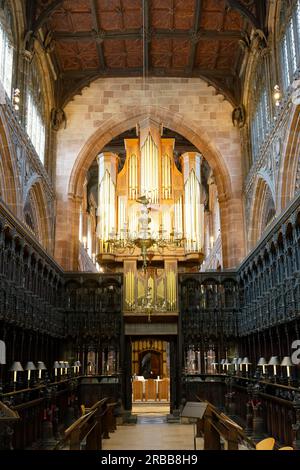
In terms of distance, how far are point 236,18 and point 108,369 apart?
1359 cm

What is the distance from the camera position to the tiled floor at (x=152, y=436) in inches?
480

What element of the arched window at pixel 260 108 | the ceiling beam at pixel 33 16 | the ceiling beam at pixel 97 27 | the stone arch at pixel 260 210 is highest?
the ceiling beam at pixel 97 27

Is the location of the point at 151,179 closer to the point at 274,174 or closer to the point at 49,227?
the point at 49,227

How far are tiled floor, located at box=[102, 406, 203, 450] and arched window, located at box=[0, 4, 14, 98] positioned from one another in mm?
10062

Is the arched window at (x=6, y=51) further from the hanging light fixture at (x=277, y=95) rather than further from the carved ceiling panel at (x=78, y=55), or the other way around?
the hanging light fixture at (x=277, y=95)

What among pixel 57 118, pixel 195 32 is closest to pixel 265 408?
pixel 195 32

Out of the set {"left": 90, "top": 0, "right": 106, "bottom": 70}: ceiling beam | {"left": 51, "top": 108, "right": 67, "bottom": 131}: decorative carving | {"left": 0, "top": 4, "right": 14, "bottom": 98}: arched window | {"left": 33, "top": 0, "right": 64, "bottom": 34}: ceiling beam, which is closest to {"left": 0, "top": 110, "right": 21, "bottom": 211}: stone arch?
{"left": 0, "top": 4, "right": 14, "bottom": 98}: arched window

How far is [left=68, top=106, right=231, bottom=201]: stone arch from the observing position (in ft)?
73.4

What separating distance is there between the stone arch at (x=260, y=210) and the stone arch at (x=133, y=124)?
2218mm

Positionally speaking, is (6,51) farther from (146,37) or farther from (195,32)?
(195,32)

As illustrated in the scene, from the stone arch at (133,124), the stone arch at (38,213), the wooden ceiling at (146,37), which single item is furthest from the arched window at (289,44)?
the stone arch at (38,213)

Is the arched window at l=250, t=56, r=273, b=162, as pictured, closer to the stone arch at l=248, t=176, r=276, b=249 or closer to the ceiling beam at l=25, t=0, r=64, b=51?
the stone arch at l=248, t=176, r=276, b=249

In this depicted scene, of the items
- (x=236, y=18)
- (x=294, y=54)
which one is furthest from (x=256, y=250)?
(x=236, y=18)
